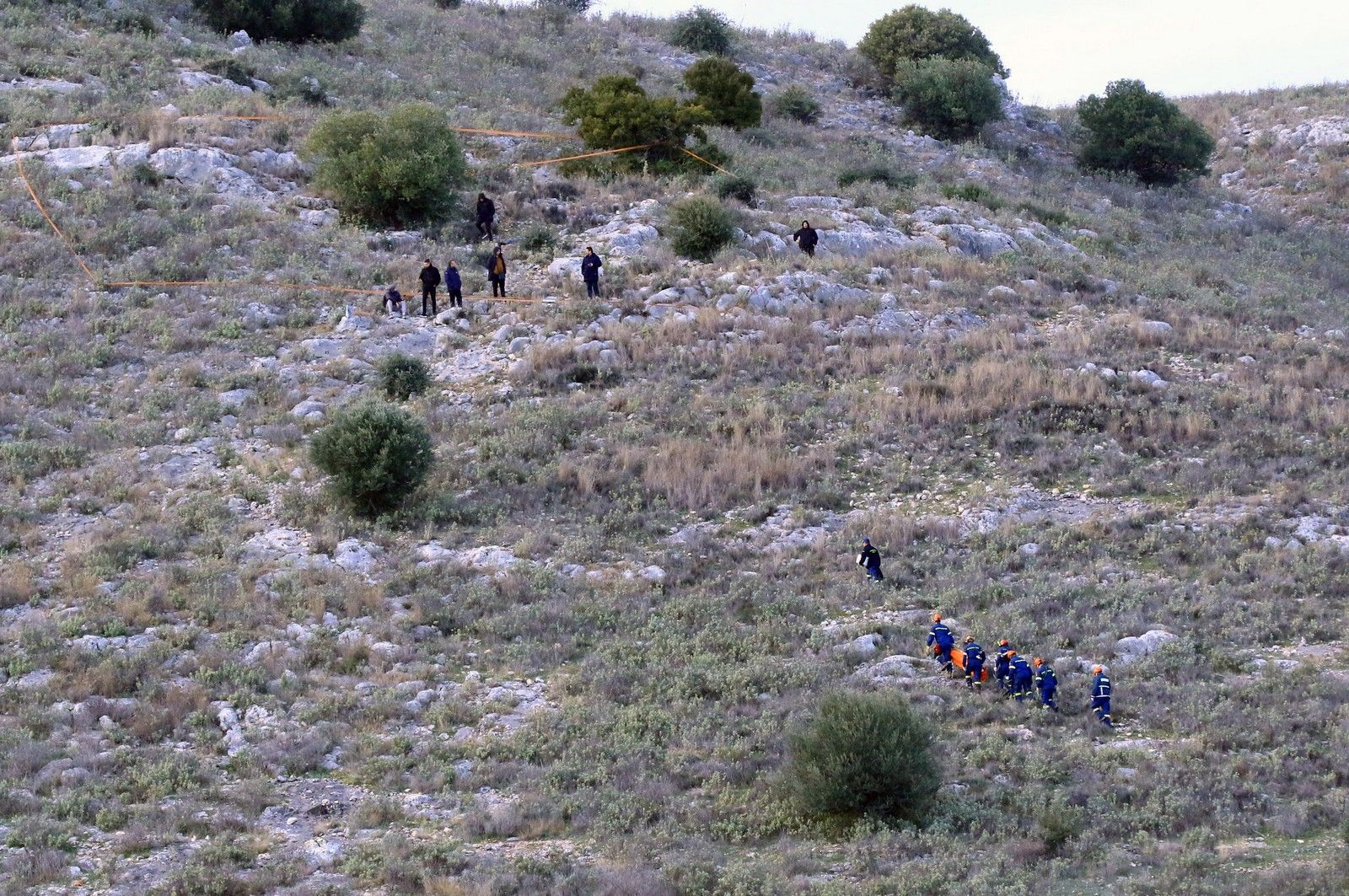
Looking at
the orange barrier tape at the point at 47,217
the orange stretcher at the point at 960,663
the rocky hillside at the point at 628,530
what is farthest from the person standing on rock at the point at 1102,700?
the orange barrier tape at the point at 47,217

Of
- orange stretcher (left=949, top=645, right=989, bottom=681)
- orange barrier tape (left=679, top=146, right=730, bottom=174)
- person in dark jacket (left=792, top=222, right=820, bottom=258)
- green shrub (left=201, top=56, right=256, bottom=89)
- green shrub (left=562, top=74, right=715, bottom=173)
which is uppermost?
green shrub (left=201, top=56, right=256, bottom=89)

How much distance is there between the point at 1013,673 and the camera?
10.4 m

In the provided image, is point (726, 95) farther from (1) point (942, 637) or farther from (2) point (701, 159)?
(1) point (942, 637)

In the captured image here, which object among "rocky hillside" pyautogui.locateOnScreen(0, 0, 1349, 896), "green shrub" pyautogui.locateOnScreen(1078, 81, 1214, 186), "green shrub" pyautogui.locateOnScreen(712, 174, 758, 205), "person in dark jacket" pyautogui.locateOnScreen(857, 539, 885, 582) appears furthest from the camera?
"green shrub" pyautogui.locateOnScreen(1078, 81, 1214, 186)

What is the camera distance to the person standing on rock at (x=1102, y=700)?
9930 millimetres

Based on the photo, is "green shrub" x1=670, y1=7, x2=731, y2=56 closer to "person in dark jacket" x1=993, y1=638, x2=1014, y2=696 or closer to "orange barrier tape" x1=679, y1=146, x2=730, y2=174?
"orange barrier tape" x1=679, y1=146, x2=730, y2=174

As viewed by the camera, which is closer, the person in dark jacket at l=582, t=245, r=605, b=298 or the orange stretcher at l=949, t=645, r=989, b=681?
the orange stretcher at l=949, t=645, r=989, b=681

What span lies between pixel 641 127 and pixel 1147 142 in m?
15.1

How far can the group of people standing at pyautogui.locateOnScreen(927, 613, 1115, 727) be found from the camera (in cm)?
1002

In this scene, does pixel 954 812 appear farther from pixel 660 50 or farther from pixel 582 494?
pixel 660 50

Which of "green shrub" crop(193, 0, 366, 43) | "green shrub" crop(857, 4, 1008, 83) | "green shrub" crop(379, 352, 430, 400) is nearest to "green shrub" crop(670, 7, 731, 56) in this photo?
"green shrub" crop(857, 4, 1008, 83)

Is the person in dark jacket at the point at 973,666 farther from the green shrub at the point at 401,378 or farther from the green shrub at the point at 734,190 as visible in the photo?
the green shrub at the point at 734,190

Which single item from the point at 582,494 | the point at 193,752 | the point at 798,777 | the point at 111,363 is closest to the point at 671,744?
the point at 798,777

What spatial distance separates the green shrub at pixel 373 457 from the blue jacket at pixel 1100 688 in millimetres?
7510
